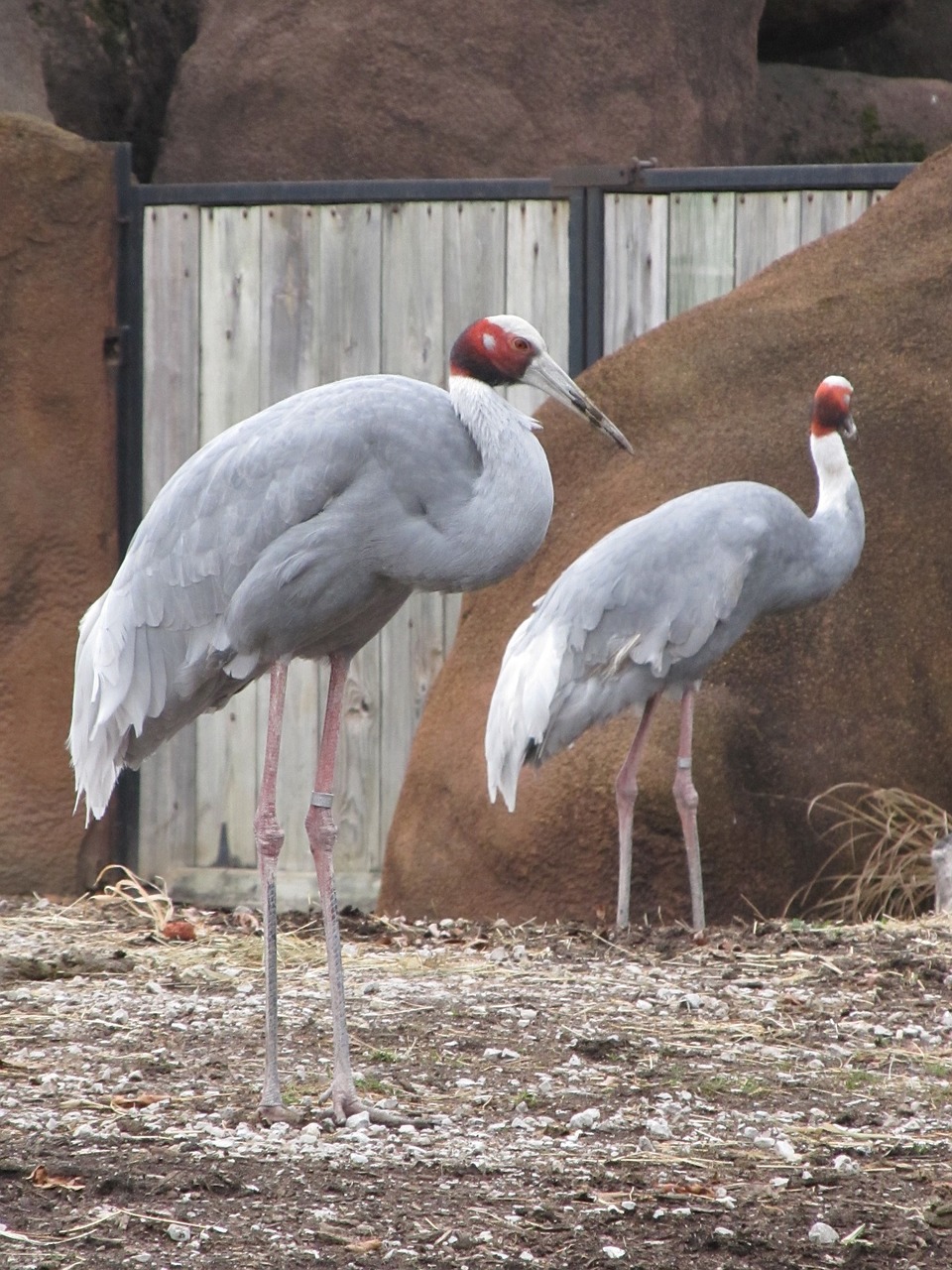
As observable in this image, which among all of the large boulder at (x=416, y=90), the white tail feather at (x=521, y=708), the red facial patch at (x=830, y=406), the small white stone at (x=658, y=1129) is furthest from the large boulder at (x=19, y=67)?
the small white stone at (x=658, y=1129)

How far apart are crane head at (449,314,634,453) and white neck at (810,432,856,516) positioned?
6.42 ft


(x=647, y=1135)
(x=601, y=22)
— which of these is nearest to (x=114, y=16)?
(x=601, y=22)

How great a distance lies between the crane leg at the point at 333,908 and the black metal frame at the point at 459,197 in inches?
103

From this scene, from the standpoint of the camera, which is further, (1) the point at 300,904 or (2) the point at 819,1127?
(1) the point at 300,904

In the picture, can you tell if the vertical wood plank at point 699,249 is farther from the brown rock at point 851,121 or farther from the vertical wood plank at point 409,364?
the brown rock at point 851,121

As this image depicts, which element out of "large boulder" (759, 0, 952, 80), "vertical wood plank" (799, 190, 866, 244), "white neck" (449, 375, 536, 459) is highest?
"large boulder" (759, 0, 952, 80)

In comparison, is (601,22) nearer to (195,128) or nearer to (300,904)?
(195,128)

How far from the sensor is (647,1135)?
362cm

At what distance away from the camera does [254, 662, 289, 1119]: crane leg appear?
3.72m

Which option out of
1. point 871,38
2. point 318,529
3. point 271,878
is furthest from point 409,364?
point 871,38

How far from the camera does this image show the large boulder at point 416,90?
A: 756 centimetres

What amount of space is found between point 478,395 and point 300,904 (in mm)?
3061

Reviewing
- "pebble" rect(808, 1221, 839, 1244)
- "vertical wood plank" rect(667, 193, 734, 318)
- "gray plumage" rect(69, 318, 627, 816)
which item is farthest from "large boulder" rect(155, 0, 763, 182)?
"pebble" rect(808, 1221, 839, 1244)

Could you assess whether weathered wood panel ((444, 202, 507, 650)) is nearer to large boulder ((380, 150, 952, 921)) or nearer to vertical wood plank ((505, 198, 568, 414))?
vertical wood plank ((505, 198, 568, 414))
